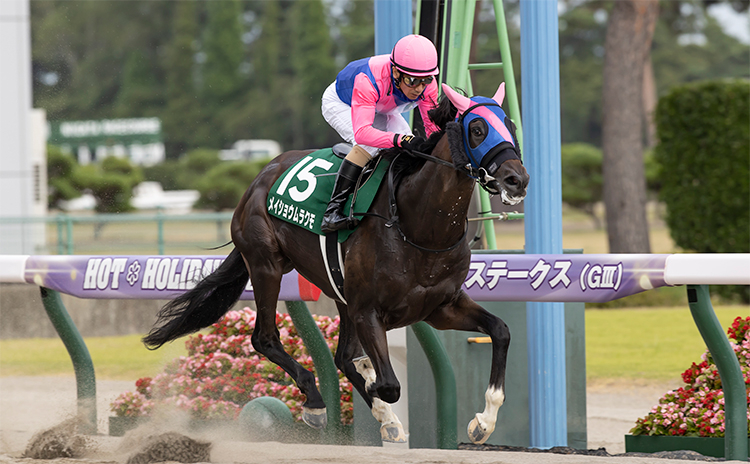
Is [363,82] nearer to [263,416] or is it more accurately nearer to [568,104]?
[263,416]

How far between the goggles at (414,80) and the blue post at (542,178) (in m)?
1.18

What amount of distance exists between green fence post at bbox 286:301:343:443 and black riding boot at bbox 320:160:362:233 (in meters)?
0.78

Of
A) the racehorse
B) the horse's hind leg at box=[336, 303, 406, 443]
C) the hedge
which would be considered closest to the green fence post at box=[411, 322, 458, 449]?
the horse's hind leg at box=[336, 303, 406, 443]

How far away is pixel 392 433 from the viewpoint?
3658 mm

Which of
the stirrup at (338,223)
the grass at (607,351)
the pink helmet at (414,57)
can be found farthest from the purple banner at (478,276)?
the grass at (607,351)

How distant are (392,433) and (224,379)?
1.74m

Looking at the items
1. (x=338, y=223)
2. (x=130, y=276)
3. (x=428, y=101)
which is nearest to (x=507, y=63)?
(x=428, y=101)

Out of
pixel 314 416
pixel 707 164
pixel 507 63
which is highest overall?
pixel 507 63

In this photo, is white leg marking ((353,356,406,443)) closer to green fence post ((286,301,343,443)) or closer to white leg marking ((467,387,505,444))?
white leg marking ((467,387,505,444))

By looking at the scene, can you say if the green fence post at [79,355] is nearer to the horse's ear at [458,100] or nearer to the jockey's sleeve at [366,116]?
the jockey's sleeve at [366,116]

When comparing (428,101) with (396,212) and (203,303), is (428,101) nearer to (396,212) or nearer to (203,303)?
(396,212)

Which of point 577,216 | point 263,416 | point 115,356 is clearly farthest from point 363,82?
point 577,216

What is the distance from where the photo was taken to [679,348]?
8.90 meters

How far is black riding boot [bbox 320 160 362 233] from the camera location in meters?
3.76
